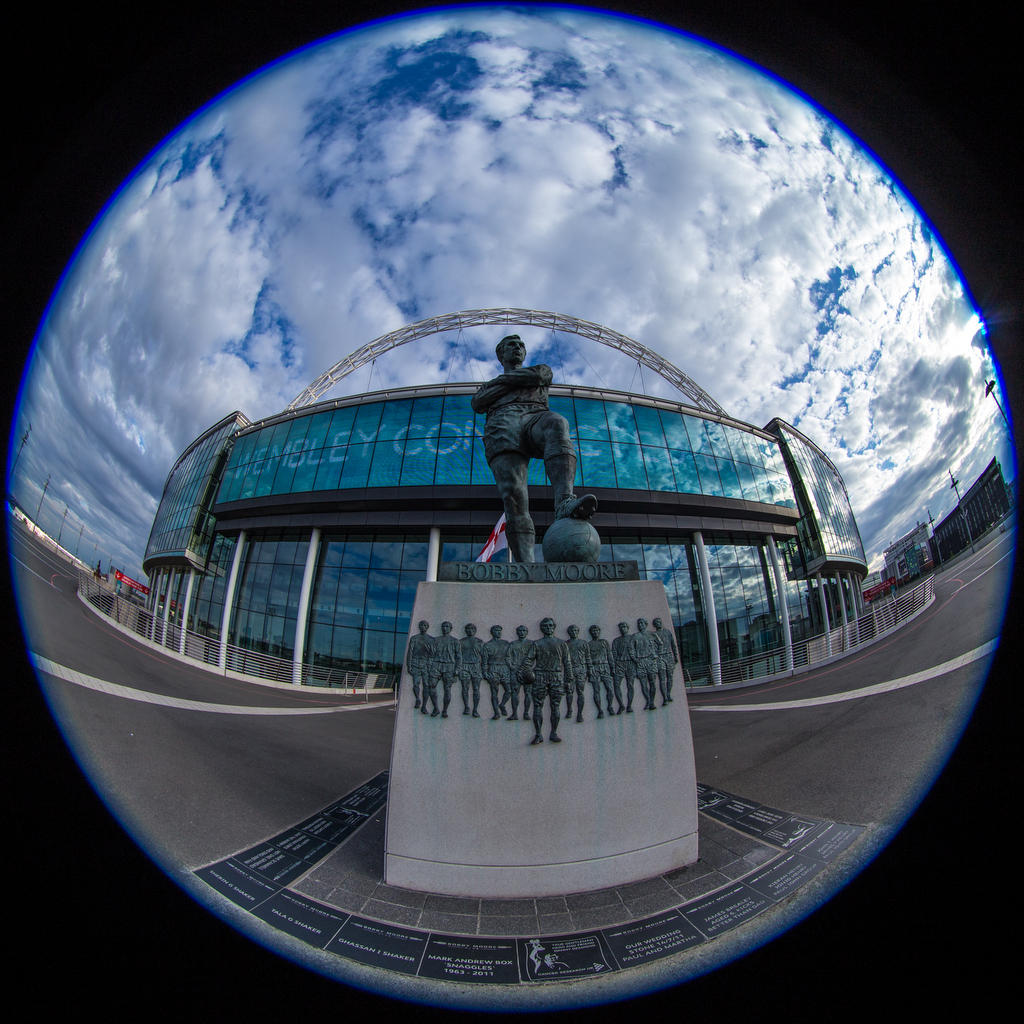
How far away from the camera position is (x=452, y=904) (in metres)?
2.20

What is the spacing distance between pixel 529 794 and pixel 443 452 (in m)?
13.8

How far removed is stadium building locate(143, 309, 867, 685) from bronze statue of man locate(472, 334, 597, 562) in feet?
34.2

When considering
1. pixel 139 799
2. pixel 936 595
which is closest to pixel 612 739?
pixel 936 595

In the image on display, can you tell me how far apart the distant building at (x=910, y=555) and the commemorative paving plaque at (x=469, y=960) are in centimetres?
332

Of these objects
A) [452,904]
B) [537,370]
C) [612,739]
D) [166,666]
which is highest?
[537,370]

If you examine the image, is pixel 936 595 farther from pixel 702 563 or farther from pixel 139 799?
pixel 702 563

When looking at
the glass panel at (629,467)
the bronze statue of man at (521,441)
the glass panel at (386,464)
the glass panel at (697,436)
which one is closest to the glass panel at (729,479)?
the glass panel at (697,436)

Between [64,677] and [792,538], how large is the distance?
72.6 ft

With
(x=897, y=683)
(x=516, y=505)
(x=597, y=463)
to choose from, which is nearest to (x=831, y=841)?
(x=897, y=683)

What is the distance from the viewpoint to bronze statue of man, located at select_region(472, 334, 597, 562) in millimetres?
3377

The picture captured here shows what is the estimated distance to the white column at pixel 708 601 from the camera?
1584 centimetres

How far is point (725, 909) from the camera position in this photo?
2.02 m

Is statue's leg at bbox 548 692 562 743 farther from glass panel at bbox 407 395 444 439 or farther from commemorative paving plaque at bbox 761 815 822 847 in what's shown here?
glass panel at bbox 407 395 444 439

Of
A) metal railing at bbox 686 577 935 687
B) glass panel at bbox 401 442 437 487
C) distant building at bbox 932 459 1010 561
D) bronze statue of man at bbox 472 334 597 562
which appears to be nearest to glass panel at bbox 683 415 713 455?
metal railing at bbox 686 577 935 687
